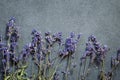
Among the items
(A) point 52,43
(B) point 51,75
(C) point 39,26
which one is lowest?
(B) point 51,75

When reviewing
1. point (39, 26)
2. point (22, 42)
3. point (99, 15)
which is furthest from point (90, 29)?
point (22, 42)

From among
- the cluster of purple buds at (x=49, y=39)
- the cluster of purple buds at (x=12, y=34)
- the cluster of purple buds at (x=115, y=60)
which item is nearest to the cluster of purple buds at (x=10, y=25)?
the cluster of purple buds at (x=12, y=34)

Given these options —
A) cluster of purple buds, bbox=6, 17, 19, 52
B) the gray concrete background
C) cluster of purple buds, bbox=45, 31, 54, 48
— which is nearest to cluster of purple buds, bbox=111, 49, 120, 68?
the gray concrete background

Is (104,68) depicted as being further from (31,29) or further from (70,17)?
(31,29)

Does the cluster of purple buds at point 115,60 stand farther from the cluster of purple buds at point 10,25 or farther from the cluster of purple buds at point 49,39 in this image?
the cluster of purple buds at point 10,25

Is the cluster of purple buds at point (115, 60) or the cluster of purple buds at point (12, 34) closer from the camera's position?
the cluster of purple buds at point (12, 34)

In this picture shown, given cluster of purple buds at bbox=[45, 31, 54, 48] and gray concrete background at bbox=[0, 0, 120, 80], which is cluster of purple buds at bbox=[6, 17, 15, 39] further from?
cluster of purple buds at bbox=[45, 31, 54, 48]

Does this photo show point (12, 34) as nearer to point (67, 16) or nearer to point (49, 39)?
point (49, 39)

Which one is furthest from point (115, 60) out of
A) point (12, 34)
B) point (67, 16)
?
point (12, 34)

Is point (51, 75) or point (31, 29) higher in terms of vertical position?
point (31, 29)
